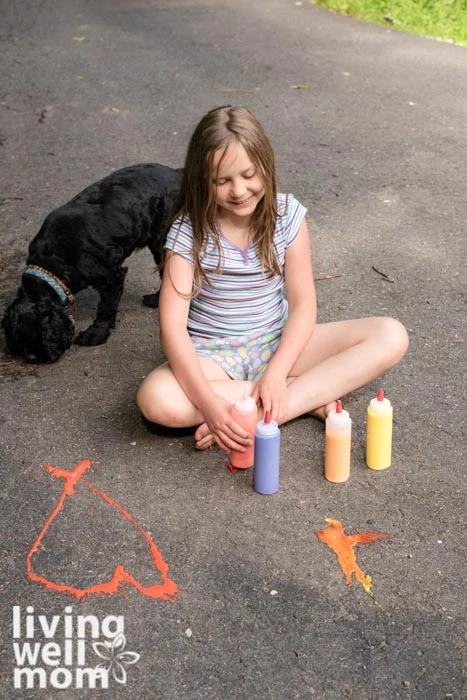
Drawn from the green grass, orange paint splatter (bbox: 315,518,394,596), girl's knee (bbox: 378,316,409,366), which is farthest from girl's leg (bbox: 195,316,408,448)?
the green grass

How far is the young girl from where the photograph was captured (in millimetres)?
3029

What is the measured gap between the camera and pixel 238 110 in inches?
120

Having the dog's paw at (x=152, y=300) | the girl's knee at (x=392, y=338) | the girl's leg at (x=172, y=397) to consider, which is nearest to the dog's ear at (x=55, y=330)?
the dog's paw at (x=152, y=300)

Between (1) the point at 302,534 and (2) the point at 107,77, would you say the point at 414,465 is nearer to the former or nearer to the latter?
(1) the point at 302,534

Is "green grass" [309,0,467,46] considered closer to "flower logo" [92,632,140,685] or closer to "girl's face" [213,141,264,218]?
"girl's face" [213,141,264,218]

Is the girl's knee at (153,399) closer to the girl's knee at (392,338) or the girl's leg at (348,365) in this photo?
the girl's leg at (348,365)

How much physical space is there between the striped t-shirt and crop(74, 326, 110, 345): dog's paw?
72 cm

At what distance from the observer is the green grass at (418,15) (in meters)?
8.30

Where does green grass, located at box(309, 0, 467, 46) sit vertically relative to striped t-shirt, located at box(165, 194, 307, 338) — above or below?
below

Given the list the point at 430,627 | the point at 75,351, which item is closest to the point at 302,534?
the point at 430,627

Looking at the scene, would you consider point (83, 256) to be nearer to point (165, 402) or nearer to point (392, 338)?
point (165, 402)

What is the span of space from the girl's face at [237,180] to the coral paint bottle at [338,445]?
0.72 m


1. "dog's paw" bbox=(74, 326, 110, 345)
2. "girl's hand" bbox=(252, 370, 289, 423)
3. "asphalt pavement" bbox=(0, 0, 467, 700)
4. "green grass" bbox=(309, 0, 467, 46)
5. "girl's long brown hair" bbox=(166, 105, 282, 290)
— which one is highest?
"girl's long brown hair" bbox=(166, 105, 282, 290)

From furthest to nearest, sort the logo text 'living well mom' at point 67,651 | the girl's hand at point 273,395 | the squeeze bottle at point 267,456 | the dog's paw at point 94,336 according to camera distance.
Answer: the dog's paw at point 94,336 → the girl's hand at point 273,395 → the squeeze bottle at point 267,456 → the logo text 'living well mom' at point 67,651
